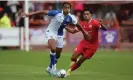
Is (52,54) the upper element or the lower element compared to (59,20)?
lower

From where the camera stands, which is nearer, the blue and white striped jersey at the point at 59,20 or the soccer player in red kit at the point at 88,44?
the blue and white striped jersey at the point at 59,20

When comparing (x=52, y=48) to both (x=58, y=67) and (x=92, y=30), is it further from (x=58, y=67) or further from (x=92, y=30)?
(x=58, y=67)

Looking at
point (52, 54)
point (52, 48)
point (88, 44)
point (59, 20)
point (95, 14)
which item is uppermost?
point (59, 20)

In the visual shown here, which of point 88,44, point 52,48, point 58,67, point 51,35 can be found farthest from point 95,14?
point 52,48

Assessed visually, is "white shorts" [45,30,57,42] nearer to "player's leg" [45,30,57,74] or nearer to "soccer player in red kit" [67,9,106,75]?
"player's leg" [45,30,57,74]

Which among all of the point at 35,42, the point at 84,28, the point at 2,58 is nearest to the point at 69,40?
the point at 35,42

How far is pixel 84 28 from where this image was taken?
19.0 meters

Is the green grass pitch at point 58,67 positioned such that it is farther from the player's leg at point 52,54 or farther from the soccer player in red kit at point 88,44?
the soccer player in red kit at point 88,44

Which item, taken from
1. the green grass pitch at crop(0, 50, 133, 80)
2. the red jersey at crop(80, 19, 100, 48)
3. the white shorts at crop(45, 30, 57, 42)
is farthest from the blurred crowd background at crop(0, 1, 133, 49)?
the white shorts at crop(45, 30, 57, 42)

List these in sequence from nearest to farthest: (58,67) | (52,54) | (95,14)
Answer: (52,54) < (58,67) < (95,14)

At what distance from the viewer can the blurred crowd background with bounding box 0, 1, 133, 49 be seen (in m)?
36.0

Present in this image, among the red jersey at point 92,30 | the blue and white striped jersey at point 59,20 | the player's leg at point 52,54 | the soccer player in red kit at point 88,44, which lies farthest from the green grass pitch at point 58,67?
the blue and white striped jersey at point 59,20

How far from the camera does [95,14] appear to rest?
37719 millimetres

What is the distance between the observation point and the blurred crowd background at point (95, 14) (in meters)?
36.0
